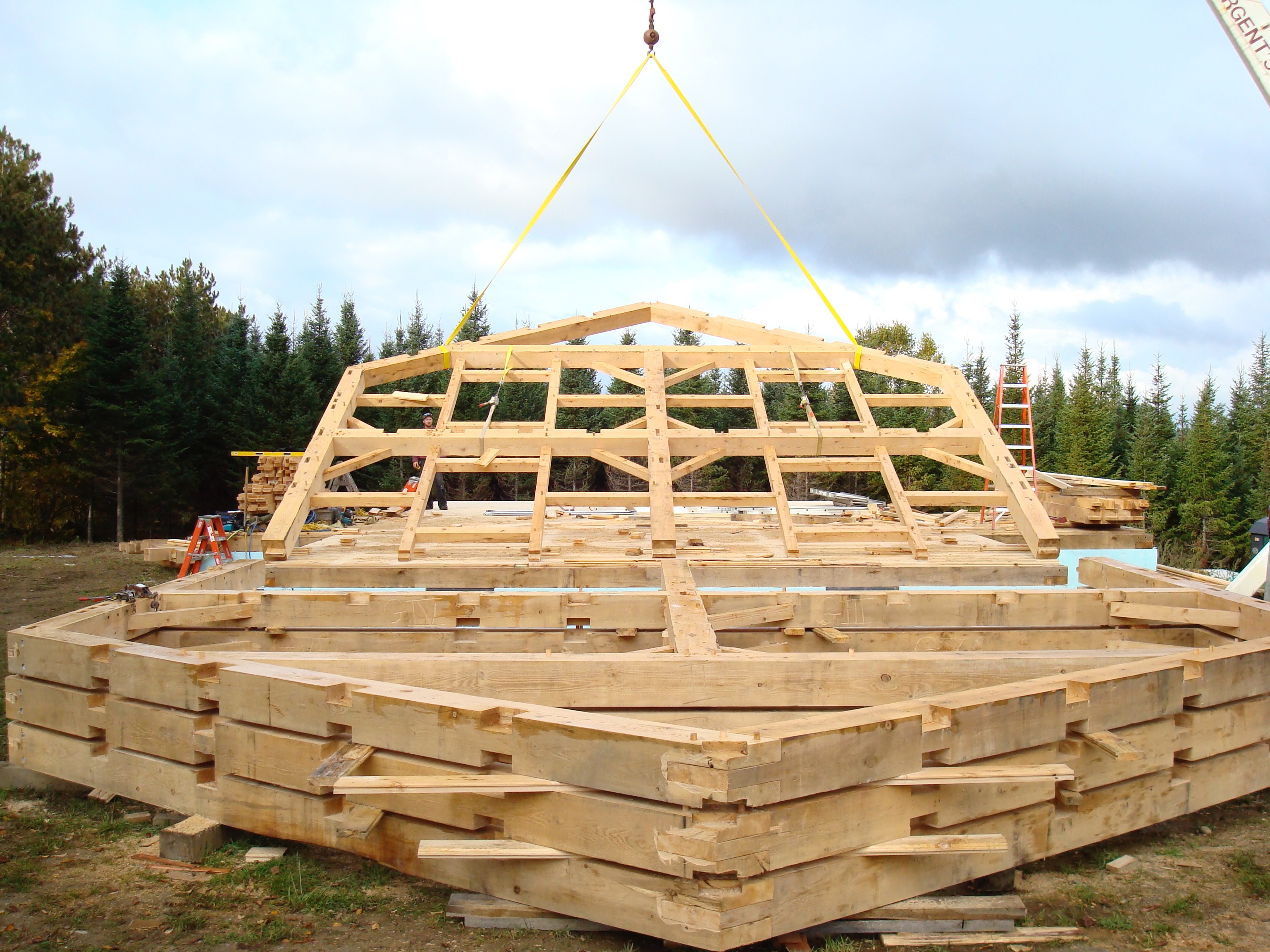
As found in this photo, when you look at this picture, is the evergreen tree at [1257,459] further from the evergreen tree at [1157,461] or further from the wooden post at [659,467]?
the wooden post at [659,467]

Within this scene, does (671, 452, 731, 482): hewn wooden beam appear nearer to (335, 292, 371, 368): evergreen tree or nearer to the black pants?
the black pants

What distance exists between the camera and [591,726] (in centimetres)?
254

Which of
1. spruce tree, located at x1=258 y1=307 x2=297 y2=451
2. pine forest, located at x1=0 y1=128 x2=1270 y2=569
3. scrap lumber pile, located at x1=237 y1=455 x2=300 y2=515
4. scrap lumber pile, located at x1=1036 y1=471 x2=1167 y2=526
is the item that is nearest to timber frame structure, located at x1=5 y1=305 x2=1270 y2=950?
scrap lumber pile, located at x1=1036 y1=471 x2=1167 y2=526

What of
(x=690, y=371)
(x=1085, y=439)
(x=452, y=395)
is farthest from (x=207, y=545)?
(x=1085, y=439)

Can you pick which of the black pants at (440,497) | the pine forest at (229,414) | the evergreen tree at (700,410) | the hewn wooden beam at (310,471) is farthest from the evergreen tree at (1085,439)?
the hewn wooden beam at (310,471)

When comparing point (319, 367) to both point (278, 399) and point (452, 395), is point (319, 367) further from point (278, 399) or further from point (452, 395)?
point (452, 395)

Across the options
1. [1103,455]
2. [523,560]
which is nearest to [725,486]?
[1103,455]

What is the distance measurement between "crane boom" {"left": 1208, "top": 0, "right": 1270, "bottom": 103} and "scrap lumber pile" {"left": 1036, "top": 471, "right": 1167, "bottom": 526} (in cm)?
425

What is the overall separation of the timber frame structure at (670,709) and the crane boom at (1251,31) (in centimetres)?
292

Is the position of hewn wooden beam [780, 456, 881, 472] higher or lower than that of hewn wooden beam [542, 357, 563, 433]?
lower

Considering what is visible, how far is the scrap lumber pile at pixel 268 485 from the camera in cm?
1163

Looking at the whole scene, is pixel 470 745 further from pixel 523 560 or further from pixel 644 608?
pixel 523 560

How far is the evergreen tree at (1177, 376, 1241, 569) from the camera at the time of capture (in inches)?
1147

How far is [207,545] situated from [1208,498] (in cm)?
3270
